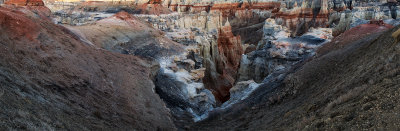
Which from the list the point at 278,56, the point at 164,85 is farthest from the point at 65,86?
the point at 278,56

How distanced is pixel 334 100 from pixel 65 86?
7.40 m

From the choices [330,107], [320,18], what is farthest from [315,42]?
[320,18]

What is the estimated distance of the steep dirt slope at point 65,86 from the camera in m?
6.36

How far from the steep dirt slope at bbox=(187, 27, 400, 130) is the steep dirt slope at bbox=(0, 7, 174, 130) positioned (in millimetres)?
2880

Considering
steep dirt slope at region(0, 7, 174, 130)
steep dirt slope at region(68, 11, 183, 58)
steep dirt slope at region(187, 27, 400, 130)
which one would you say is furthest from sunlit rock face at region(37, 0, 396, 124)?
steep dirt slope at region(187, 27, 400, 130)

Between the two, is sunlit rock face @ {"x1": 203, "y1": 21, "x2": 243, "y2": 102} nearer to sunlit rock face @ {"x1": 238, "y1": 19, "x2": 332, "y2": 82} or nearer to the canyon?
sunlit rock face @ {"x1": 238, "y1": 19, "x2": 332, "y2": 82}

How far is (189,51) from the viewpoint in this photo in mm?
23984

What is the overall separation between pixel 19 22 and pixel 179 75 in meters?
8.19

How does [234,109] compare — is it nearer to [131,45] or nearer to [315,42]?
[131,45]

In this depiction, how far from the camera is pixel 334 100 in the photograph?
278 inches

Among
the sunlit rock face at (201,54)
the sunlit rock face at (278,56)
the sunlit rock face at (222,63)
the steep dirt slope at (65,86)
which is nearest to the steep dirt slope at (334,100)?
the sunlit rock face at (201,54)

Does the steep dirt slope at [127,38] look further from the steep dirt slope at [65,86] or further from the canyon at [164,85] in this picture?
the steep dirt slope at [65,86]

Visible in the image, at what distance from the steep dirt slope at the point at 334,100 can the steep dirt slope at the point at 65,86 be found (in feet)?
9.45

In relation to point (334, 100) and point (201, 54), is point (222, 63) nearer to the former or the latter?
point (201, 54)
